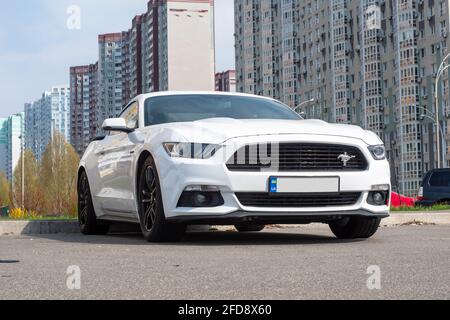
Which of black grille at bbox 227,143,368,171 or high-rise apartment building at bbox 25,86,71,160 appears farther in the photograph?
high-rise apartment building at bbox 25,86,71,160

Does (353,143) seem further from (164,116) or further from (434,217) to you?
(434,217)

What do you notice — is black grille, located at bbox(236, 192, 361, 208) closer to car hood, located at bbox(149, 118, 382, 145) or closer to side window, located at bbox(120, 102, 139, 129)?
car hood, located at bbox(149, 118, 382, 145)

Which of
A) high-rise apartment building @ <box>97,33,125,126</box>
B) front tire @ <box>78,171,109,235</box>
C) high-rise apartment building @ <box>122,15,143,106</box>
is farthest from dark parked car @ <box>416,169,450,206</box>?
high-rise apartment building @ <box>97,33,125,126</box>

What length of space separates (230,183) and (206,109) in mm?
1486

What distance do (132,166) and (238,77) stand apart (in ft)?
369

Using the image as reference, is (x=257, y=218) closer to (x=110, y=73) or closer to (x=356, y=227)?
(x=356, y=227)

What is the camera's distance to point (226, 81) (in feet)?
481

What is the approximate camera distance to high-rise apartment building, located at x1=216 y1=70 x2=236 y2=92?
475 feet

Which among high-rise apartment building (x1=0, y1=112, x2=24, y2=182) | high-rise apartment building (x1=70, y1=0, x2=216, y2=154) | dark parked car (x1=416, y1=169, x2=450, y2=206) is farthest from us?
high-rise apartment building (x1=0, y1=112, x2=24, y2=182)

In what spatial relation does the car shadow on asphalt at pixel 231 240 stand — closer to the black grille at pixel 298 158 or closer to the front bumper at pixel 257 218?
the front bumper at pixel 257 218

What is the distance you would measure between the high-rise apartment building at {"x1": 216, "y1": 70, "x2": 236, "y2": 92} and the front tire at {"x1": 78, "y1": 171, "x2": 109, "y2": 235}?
133 meters

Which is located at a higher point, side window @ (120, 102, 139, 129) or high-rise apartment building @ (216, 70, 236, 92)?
high-rise apartment building @ (216, 70, 236, 92)

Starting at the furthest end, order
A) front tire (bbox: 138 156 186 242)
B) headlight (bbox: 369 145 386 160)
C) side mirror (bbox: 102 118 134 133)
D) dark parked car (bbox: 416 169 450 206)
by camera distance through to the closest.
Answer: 1. dark parked car (bbox: 416 169 450 206)
2. side mirror (bbox: 102 118 134 133)
3. headlight (bbox: 369 145 386 160)
4. front tire (bbox: 138 156 186 242)

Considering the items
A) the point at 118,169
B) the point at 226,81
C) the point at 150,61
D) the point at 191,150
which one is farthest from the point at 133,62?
the point at 191,150
